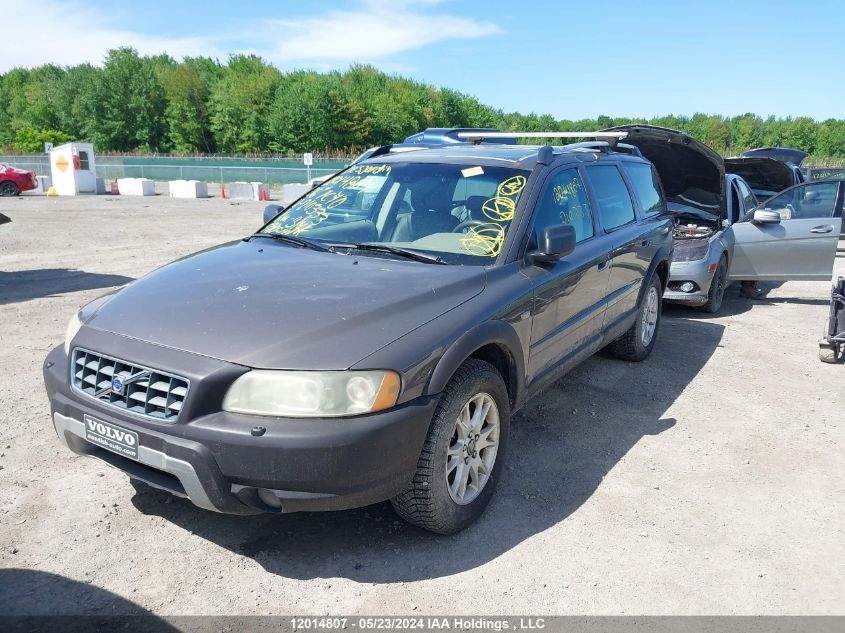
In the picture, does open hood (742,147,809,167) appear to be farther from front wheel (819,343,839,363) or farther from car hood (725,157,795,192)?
front wheel (819,343,839,363)

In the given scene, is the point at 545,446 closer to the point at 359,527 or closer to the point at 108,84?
the point at 359,527

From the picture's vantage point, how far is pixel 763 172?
12.1 metres

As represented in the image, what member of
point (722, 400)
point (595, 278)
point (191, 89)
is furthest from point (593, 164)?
point (191, 89)

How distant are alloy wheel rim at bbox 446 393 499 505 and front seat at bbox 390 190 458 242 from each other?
1075 millimetres

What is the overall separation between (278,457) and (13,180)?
2778cm

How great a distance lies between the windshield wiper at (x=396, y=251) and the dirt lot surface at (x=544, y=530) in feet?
4.30

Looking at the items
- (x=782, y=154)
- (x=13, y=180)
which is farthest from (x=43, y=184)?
(x=782, y=154)

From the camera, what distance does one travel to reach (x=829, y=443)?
4426mm

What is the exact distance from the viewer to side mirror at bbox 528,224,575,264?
3.63 meters

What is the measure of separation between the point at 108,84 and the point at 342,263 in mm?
91591

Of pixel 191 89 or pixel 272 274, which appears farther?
pixel 191 89

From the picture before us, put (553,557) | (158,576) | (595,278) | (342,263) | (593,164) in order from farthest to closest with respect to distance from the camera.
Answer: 1. (593,164)
2. (595,278)
3. (342,263)
4. (553,557)
5. (158,576)

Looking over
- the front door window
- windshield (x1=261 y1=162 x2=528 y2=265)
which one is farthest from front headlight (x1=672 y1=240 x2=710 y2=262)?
windshield (x1=261 y1=162 x2=528 y2=265)

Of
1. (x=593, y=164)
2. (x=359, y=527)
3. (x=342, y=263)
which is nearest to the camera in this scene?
(x=359, y=527)
